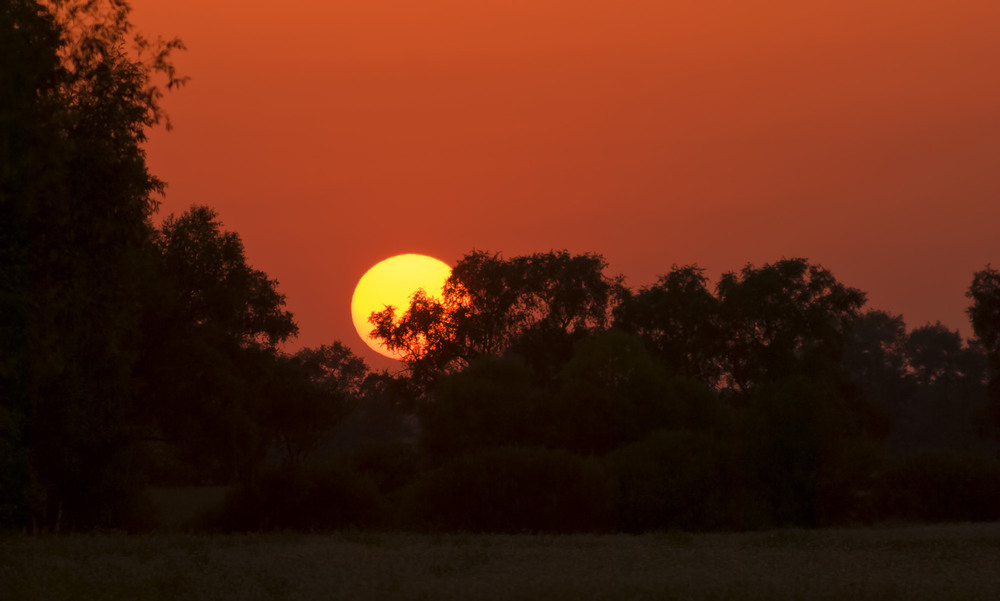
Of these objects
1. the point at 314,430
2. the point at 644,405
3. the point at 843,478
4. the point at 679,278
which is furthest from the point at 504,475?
the point at 679,278

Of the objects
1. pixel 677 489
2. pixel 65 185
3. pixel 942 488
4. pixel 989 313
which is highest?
pixel 989 313

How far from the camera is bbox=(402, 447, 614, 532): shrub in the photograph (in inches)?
1479

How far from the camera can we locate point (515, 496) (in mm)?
37812

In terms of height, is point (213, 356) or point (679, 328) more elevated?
point (679, 328)

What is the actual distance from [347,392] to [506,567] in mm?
30083

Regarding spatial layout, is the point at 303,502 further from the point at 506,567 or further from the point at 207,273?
the point at 506,567

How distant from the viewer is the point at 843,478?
131ft

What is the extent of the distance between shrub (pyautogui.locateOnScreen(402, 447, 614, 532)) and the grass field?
886 centimetres

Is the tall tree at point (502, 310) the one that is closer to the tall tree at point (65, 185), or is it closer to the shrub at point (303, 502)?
the shrub at point (303, 502)

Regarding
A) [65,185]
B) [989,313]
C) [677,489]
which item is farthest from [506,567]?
[989,313]

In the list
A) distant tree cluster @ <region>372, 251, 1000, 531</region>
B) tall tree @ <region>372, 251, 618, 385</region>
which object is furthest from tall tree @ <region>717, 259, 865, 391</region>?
tall tree @ <region>372, 251, 618, 385</region>

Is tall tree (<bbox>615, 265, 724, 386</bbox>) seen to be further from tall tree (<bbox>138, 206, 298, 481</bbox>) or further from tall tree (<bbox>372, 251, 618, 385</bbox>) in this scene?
tall tree (<bbox>138, 206, 298, 481</bbox>)

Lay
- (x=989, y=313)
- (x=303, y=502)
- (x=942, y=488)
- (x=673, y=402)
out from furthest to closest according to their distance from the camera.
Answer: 1. (x=989, y=313)
2. (x=673, y=402)
3. (x=942, y=488)
4. (x=303, y=502)

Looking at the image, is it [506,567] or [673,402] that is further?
[673,402]
